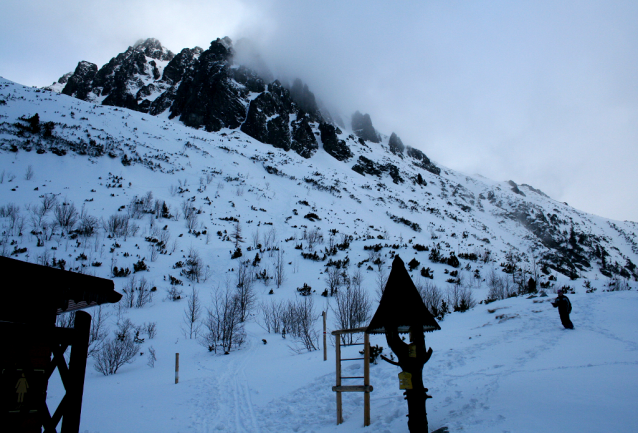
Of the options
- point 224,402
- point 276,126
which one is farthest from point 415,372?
point 276,126

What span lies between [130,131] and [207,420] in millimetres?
55399

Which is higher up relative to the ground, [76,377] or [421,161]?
[421,161]

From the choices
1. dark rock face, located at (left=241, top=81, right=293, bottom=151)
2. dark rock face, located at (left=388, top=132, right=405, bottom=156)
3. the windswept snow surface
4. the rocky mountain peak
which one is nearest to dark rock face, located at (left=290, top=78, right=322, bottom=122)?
dark rock face, located at (left=241, top=81, right=293, bottom=151)

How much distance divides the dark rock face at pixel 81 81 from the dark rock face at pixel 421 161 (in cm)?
11159

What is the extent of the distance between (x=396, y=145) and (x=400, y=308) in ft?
398

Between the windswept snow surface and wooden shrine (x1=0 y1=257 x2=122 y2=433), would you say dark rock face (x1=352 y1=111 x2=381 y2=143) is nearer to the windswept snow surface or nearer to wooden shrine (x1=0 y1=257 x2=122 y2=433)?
the windswept snow surface

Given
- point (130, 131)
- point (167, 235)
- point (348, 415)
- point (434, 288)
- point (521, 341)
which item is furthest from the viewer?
point (130, 131)

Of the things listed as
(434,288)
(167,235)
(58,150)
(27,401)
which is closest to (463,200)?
(434,288)

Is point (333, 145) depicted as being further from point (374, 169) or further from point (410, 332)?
point (410, 332)

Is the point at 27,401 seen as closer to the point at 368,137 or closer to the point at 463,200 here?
the point at 463,200

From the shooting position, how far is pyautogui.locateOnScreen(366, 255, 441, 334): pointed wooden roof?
5.31 m

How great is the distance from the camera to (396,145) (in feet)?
393

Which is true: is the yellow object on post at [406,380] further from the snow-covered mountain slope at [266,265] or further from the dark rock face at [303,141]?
the dark rock face at [303,141]

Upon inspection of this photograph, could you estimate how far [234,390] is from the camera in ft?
34.8
